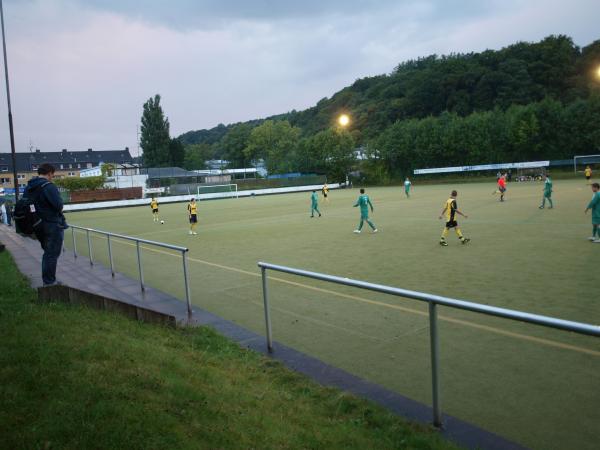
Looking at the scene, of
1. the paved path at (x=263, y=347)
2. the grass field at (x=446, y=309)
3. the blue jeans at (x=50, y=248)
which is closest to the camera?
the paved path at (x=263, y=347)

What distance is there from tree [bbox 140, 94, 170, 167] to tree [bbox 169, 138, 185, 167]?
334 centimetres

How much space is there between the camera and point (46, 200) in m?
7.31

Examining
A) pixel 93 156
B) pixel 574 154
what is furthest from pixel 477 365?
pixel 93 156

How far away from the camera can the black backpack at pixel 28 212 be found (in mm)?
7160

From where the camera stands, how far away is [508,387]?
4.34 meters

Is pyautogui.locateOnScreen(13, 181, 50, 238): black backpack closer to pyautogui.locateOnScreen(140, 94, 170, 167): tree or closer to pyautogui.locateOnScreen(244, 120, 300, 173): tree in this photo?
pyautogui.locateOnScreen(140, 94, 170, 167): tree

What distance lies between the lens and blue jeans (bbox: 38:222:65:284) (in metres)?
7.39

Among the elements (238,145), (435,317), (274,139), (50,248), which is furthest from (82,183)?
(435,317)

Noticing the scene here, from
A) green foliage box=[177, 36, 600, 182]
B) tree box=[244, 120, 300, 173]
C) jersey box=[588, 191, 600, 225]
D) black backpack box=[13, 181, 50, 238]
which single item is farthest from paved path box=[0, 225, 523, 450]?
tree box=[244, 120, 300, 173]

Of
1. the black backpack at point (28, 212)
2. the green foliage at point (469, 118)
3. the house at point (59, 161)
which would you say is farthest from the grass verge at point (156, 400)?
the house at point (59, 161)

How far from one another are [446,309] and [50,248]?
6.23 metres

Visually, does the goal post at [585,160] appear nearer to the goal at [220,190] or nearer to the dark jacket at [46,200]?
the goal at [220,190]

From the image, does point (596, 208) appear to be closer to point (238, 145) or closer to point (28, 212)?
point (28, 212)

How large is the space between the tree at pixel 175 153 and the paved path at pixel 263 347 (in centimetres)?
9112
